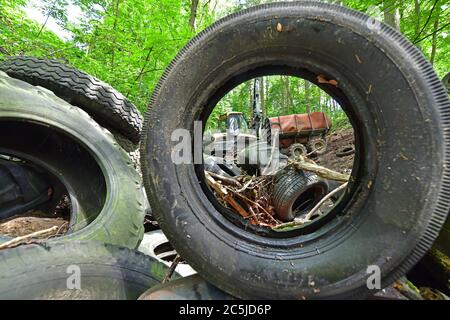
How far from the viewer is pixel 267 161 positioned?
285 centimetres

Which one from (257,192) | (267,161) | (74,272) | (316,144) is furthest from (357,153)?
(316,144)

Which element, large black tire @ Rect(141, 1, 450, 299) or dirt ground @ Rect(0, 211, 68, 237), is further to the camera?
dirt ground @ Rect(0, 211, 68, 237)

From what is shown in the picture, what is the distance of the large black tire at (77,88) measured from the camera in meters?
1.89

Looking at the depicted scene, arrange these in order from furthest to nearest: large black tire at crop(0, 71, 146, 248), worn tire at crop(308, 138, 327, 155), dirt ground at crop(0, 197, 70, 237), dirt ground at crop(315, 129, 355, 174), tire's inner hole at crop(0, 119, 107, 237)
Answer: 1. worn tire at crop(308, 138, 327, 155)
2. dirt ground at crop(315, 129, 355, 174)
3. tire's inner hole at crop(0, 119, 107, 237)
4. dirt ground at crop(0, 197, 70, 237)
5. large black tire at crop(0, 71, 146, 248)

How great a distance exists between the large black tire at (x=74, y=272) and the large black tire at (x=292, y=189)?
1.46m

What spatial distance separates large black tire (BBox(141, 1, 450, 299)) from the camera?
64cm

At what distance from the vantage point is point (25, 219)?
163 cm

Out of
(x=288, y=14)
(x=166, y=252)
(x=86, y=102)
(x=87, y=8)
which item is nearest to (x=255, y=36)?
(x=288, y=14)

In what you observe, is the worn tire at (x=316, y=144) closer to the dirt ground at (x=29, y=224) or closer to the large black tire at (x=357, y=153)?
the dirt ground at (x=29, y=224)

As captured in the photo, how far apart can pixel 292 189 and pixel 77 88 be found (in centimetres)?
177

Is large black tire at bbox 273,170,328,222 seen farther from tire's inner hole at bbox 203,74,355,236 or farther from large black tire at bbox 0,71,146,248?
large black tire at bbox 0,71,146,248

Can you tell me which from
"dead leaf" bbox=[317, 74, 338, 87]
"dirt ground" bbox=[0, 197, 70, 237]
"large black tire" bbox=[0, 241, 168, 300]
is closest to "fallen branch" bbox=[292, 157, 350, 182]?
"dead leaf" bbox=[317, 74, 338, 87]

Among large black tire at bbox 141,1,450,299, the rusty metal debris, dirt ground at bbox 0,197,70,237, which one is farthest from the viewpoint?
the rusty metal debris

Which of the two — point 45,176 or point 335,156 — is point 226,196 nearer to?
point 45,176
